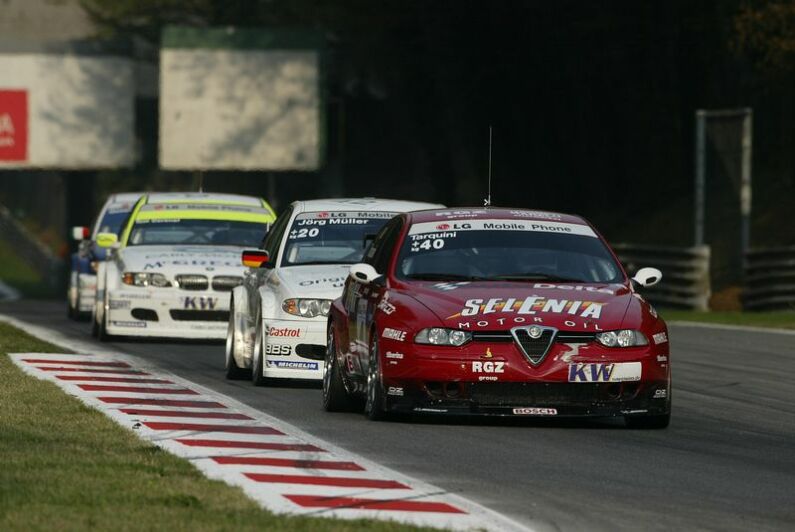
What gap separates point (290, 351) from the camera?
16500 mm

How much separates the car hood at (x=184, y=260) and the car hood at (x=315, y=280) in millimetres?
4682

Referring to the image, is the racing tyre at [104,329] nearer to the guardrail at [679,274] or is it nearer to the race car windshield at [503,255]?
the race car windshield at [503,255]

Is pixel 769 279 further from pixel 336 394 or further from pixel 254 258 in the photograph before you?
pixel 336 394

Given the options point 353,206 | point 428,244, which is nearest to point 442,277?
point 428,244

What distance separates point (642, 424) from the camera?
1364 cm

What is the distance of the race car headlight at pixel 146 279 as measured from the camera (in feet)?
71.5

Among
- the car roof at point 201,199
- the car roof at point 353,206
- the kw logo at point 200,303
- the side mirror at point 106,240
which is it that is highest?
the car roof at point 353,206

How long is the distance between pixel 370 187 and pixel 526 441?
50049 mm

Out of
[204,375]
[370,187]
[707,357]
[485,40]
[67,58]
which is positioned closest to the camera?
[204,375]

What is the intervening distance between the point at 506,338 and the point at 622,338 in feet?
2.39

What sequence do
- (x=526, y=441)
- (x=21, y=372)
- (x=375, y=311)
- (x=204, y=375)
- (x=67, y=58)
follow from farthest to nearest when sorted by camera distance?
(x=67, y=58)
(x=204, y=375)
(x=21, y=372)
(x=375, y=311)
(x=526, y=441)

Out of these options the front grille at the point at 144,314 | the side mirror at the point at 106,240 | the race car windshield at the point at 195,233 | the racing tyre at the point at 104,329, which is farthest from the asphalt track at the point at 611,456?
the side mirror at the point at 106,240

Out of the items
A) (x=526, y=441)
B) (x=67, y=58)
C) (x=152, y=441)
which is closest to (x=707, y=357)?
(x=526, y=441)

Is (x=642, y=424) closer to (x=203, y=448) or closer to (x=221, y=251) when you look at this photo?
(x=203, y=448)
